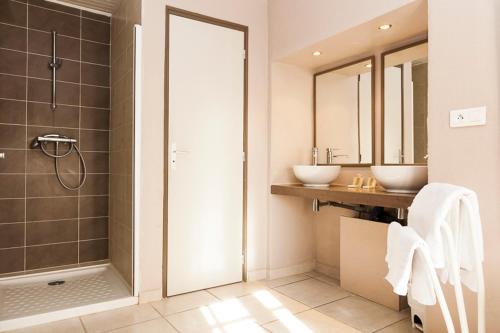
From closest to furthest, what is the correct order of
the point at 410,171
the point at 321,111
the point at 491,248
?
1. the point at 491,248
2. the point at 410,171
3. the point at 321,111

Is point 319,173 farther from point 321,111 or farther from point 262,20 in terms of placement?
point 262,20

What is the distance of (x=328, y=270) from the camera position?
3.10 metres

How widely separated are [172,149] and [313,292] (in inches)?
63.3

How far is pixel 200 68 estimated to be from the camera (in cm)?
265

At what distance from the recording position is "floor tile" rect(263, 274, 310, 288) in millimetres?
2836

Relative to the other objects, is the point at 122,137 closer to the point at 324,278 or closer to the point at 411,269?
the point at 324,278

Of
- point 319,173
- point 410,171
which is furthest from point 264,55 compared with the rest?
point 410,171

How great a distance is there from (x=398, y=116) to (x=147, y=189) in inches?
78.9

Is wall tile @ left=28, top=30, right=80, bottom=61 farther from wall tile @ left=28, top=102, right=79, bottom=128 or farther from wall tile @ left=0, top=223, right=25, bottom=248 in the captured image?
wall tile @ left=0, top=223, right=25, bottom=248

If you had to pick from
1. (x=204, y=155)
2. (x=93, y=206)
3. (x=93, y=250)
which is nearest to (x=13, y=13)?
(x=93, y=206)

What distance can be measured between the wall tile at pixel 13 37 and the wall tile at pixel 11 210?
132 centimetres

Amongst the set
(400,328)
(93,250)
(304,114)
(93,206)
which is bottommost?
(400,328)

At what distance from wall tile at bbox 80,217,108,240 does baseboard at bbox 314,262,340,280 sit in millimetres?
2118

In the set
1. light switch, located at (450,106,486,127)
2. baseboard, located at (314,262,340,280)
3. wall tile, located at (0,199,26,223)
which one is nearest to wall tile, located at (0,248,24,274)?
wall tile, located at (0,199,26,223)
